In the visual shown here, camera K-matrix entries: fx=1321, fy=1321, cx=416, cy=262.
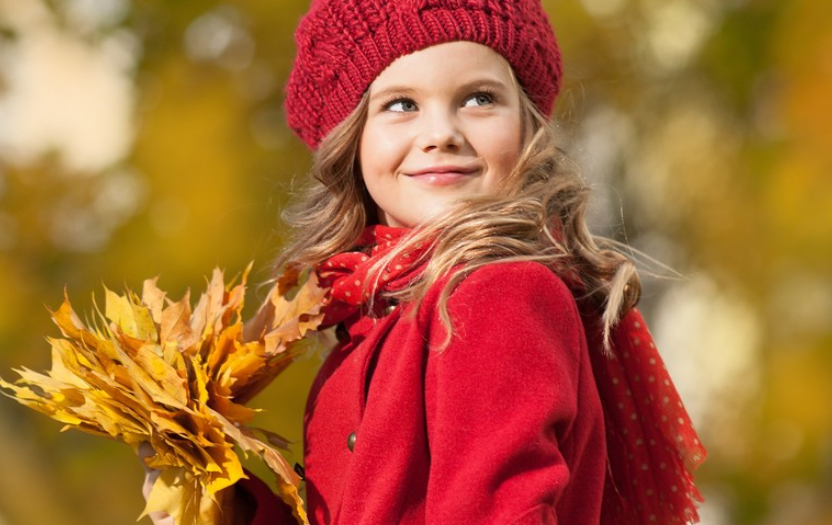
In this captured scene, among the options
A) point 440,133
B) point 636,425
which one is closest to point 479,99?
point 440,133

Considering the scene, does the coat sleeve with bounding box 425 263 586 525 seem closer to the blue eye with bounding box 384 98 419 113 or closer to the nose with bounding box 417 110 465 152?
the nose with bounding box 417 110 465 152

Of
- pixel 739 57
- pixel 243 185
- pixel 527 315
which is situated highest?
pixel 527 315

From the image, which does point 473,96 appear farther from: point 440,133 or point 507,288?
point 507,288

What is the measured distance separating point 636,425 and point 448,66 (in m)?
0.76

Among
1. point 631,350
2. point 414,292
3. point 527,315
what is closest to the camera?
point 527,315

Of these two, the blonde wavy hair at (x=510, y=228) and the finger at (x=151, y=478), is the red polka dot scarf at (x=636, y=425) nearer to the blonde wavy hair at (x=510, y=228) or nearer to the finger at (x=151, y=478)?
the blonde wavy hair at (x=510, y=228)

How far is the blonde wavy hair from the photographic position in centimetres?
226

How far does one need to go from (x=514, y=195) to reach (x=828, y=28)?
217 inches

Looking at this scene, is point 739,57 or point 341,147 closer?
point 341,147

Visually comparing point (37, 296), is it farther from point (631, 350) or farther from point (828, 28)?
point (631, 350)

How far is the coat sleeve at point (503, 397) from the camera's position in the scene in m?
2.01

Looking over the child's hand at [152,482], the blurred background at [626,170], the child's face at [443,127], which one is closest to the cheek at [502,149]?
the child's face at [443,127]

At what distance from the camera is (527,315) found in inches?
83.4

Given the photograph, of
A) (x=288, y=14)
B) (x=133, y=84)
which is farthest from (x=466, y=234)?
(x=133, y=84)
